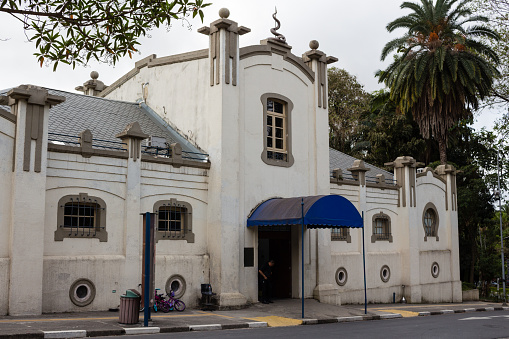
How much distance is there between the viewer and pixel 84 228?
17.2 m

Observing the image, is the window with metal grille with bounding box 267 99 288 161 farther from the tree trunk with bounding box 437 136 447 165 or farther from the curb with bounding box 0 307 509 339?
the tree trunk with bounding box 437 136 447 165

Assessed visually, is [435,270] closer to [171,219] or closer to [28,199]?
[171,219]

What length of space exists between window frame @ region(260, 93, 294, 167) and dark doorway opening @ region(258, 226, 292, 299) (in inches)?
101

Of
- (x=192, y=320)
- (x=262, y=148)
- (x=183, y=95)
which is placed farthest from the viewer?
(x=183, y=95)

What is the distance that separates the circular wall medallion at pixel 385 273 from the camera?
26.6m

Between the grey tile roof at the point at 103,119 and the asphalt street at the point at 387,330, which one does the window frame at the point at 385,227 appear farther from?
the grey tile roof at the point at 103,119

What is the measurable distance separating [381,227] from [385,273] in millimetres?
2216

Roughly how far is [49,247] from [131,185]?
10.6 feet

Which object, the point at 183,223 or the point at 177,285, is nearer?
the point at 177,285

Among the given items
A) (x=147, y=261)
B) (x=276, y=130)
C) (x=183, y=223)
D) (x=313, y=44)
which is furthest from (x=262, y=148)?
(x=147, y=261)

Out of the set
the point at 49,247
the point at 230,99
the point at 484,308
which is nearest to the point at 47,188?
the point at 49,247

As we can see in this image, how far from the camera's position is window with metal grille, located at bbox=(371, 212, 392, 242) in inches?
1059

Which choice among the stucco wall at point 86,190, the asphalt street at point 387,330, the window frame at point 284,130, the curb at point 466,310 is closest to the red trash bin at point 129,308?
the asphalt street at point 387,330

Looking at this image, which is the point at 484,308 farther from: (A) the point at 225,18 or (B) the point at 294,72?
(A) the point at 225,18
